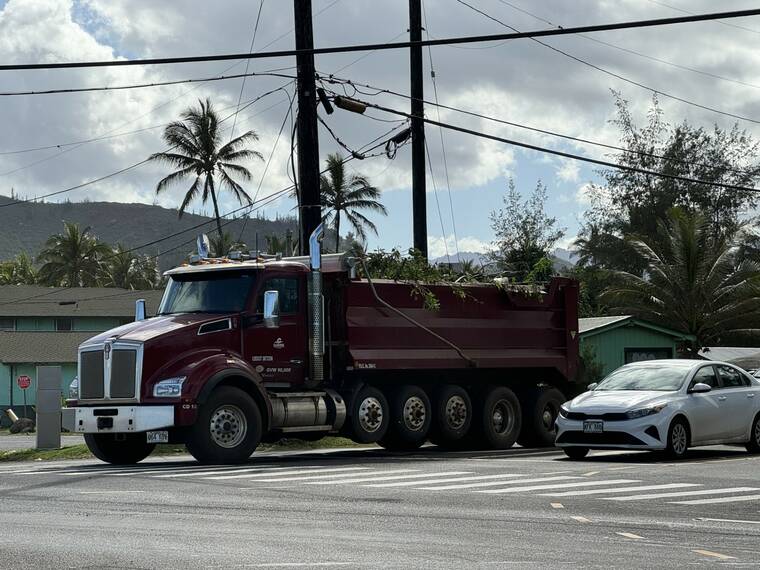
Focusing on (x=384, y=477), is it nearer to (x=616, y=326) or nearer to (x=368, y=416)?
(x=368, y=416)

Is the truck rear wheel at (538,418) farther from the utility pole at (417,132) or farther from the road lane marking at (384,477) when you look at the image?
the road lane marking at (384,477)

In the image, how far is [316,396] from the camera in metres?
19.7

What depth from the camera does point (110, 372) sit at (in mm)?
18172

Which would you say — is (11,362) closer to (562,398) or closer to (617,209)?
(617,209)

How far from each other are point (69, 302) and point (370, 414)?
5639 centimetres

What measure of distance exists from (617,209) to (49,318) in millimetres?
32957

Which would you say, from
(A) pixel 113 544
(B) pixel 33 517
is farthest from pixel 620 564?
(B) pixel 33 517

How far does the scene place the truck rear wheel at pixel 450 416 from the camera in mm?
21531

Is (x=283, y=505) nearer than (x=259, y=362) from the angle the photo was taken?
Yes

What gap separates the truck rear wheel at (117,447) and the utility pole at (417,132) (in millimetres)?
10457

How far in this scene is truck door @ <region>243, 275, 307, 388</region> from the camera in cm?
1923

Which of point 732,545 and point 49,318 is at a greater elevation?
point 49,318

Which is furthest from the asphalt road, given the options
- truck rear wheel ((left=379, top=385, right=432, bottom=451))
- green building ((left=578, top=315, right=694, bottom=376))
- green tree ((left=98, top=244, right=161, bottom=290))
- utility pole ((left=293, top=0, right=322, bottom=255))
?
green tree ((left=98, top=244, right=161, bottom=290))

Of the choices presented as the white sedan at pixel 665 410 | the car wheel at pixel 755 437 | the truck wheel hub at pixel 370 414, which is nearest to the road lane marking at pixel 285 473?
the truck wheel hub at pixel 370 414
